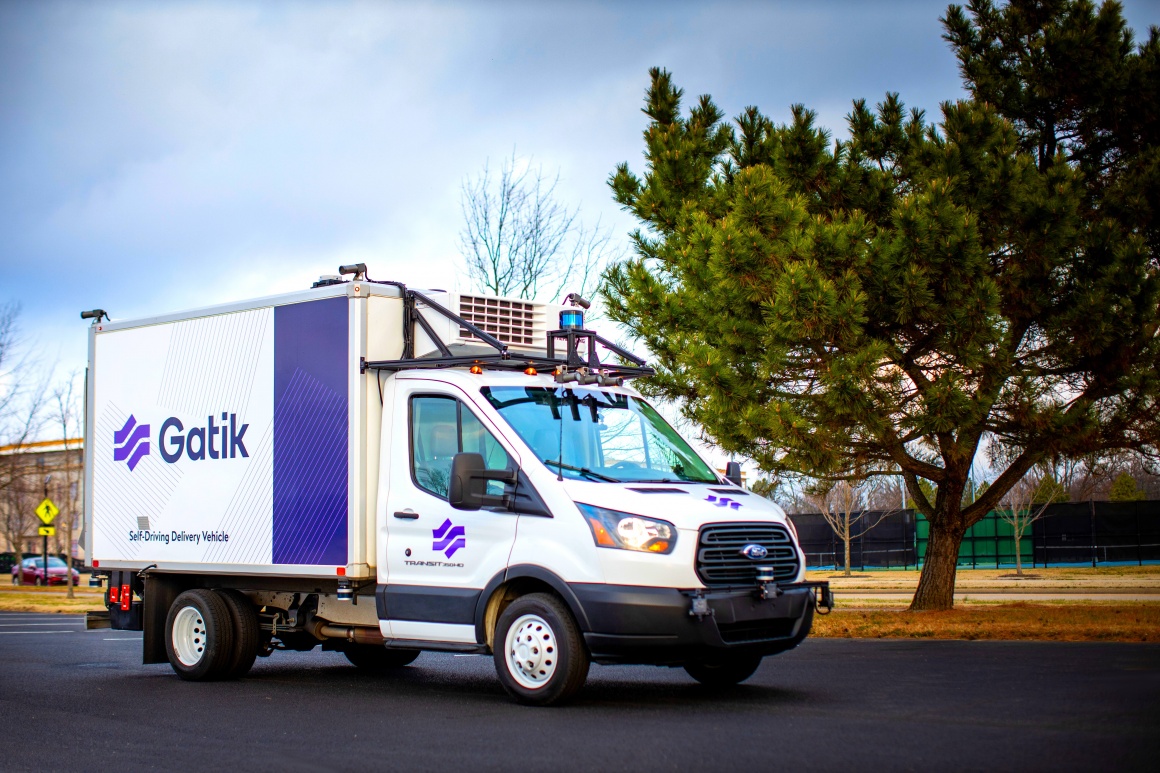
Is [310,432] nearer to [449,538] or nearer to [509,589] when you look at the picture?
[449,538]

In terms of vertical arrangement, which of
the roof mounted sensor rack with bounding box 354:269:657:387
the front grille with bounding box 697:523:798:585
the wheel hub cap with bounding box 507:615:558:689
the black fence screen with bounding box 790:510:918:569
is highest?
the roof mounted sensor rack with bounding box 354:269:657:387

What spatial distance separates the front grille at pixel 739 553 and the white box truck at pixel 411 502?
2 centimetres

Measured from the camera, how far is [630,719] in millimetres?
8023

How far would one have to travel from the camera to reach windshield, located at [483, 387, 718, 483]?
8.97m

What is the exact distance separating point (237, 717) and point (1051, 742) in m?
5.34

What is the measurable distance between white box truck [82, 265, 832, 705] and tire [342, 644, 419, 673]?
0.05 m

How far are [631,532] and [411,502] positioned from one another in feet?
6.54

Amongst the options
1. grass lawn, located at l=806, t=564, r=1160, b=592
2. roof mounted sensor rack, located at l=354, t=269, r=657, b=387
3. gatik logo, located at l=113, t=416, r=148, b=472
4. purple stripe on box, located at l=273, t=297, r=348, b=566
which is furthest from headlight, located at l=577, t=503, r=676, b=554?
grass lawn, located at l=806, t=564, r=1160, b=592

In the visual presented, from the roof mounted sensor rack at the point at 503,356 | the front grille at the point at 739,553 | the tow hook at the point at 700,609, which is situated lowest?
the tow hook at the point at 700,609

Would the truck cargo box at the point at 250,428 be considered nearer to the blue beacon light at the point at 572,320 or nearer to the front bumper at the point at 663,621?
the blue beacon light at the point at 572,320

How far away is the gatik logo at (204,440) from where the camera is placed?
10.6 meters

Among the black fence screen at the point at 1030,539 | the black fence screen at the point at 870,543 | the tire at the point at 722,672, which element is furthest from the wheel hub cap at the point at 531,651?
the black fence screen at the point at 870,543

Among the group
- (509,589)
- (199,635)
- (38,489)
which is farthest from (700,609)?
(38,489)

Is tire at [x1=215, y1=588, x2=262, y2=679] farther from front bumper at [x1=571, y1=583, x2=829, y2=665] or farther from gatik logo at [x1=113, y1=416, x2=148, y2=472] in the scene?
front bumper at [x1=571, y1=583, x2=829, y2=665]
